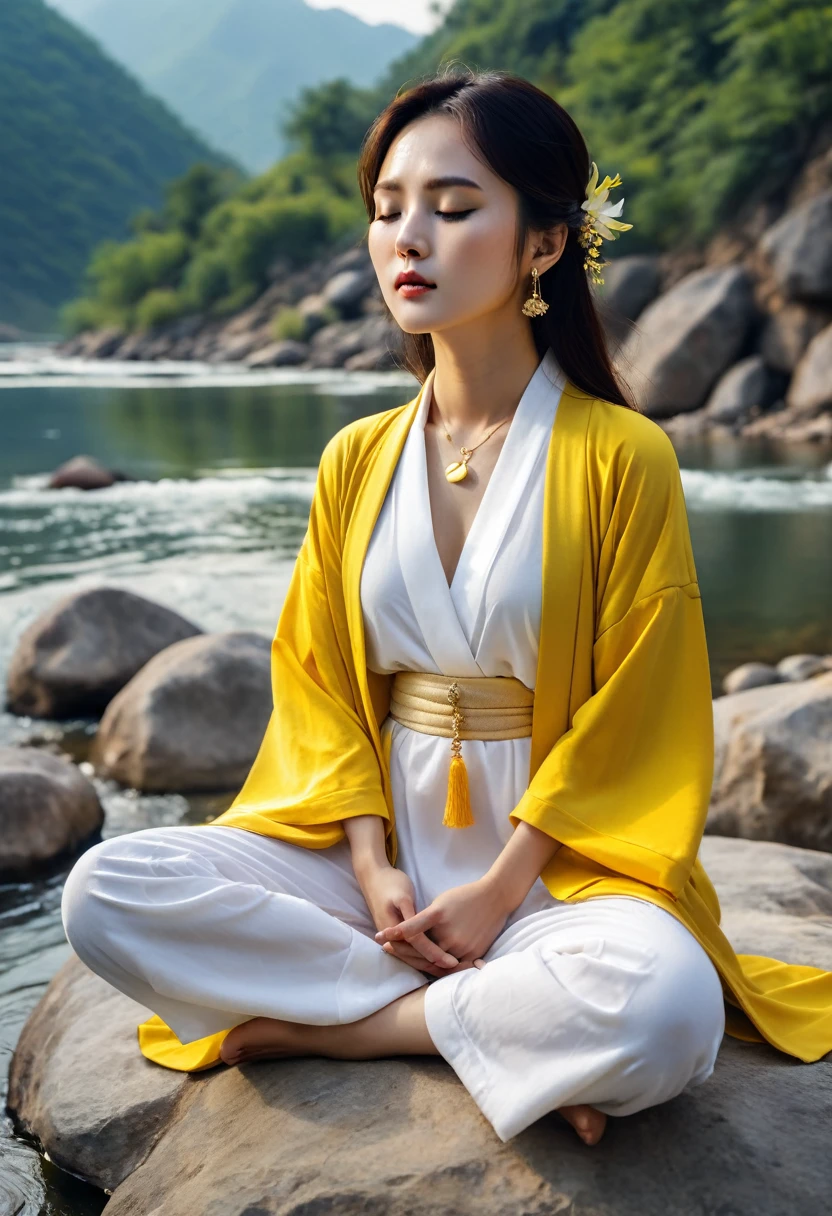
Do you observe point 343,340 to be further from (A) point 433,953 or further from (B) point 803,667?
(A) point 433,953

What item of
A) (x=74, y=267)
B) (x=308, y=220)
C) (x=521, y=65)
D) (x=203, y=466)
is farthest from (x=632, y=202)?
(x=74, y=267)

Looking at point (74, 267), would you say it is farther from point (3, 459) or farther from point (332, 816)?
point (332, 816)

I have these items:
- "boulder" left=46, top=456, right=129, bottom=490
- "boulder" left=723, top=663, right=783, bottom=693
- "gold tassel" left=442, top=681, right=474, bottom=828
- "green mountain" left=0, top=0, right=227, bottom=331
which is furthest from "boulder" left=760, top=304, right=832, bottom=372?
"green mountain" left=0, top=0, right=227, bottom=331

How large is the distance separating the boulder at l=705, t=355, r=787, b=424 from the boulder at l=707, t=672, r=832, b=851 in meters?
13.9

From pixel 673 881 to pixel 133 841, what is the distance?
861mm

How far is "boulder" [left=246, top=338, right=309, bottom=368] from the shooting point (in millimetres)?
33688

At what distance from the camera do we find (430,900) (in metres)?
2.30

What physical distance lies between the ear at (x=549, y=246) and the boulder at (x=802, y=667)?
422 centimetres

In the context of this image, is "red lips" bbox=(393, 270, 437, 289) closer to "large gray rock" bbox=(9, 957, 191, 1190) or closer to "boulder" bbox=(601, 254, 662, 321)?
"large gray rock" bbox=(9, 957, 191, 1190)

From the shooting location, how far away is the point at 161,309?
45.7 m

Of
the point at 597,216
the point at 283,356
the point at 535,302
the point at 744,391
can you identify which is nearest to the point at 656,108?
the point at 283,356

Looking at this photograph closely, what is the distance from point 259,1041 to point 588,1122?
58 centimetres

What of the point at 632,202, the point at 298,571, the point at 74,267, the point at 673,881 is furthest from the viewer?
the point at 74,267

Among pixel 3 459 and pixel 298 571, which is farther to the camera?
pixel 3 459
